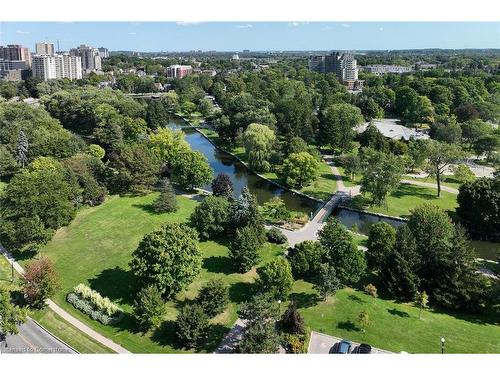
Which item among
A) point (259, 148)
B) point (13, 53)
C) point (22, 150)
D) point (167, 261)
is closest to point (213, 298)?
point (167, 261)

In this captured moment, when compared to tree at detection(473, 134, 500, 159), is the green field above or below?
below

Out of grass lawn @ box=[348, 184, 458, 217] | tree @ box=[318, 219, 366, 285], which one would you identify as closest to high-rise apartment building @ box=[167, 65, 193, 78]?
grass lawn @ box=[348, 184, 458, 217]

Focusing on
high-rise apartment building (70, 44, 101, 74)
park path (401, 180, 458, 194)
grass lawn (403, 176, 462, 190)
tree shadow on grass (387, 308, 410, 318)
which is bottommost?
tree shadow on grass (387, 308, 410, 318)

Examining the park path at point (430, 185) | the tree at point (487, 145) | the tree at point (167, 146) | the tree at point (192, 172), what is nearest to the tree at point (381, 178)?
the park path at point (430, 185)

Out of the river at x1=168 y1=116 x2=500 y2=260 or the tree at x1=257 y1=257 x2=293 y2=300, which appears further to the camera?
the river at x1=168 y1=116 x2=500 y2=260

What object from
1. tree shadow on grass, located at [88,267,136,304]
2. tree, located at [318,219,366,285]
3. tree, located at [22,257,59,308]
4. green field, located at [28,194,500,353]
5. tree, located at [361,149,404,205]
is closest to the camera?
green field, located at [28,194,500,353]

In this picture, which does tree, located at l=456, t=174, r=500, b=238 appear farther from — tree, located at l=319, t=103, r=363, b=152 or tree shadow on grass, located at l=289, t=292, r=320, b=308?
tree, located at l=319, t=103, r=363, b=152
